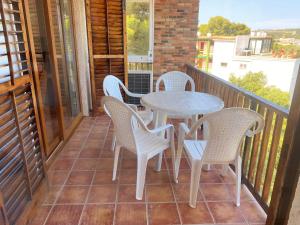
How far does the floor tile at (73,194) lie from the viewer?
5.96ft

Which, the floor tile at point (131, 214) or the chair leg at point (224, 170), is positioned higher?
the chair leg at point (224, 170)

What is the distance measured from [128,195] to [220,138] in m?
0.93

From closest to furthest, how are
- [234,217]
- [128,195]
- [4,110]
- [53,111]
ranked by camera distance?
[4,110] < [234,217] < [128,195] < [53,111]

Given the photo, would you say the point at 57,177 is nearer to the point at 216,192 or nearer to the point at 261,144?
the point at 216,192

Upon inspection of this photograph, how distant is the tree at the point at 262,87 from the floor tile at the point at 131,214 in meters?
13.8

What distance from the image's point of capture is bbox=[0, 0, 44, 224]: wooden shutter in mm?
1288

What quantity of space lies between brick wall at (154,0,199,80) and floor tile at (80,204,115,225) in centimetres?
300

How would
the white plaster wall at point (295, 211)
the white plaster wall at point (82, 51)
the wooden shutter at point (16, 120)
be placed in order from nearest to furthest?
1. the white plaster wall at point (295, 211)
2. the wooden shutter at point (16, 120)
3. the white plaster wall at point (82, 51)

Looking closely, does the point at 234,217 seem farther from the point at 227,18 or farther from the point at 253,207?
the point at 227,18

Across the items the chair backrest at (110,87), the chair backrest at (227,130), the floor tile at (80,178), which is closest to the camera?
the chair backrest at (227,130)

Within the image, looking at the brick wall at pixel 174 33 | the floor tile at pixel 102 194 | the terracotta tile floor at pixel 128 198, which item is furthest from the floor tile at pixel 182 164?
the brick wall at pixel 174 33

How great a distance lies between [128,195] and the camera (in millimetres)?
1884

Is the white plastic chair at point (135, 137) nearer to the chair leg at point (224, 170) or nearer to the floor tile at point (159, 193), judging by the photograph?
the floor tile at point (159, 193)

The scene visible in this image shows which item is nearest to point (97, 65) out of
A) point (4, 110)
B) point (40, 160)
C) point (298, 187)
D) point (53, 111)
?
point (53, 111)
